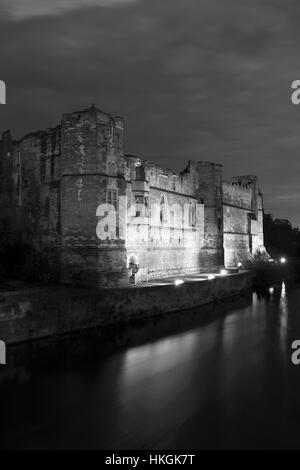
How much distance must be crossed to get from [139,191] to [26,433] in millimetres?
13049

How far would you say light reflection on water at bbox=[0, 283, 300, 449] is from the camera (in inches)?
291

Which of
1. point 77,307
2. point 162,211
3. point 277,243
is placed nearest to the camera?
point 77,307

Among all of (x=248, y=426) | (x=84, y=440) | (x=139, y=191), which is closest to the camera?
(x=84, y=440)

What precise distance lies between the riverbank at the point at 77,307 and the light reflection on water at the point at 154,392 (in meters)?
0.47

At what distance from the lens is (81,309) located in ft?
41.2

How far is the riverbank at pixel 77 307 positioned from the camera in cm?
1101

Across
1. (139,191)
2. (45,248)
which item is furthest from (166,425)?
(139,191)

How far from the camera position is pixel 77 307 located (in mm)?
12445

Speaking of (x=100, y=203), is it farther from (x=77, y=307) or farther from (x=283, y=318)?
(x=283, y=318)

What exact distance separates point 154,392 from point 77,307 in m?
3.89

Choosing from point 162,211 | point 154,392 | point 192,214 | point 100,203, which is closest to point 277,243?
point 192,214

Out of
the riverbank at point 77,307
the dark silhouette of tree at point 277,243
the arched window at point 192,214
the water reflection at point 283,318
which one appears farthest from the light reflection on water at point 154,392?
the dark silhouette of tree at point 277,243
